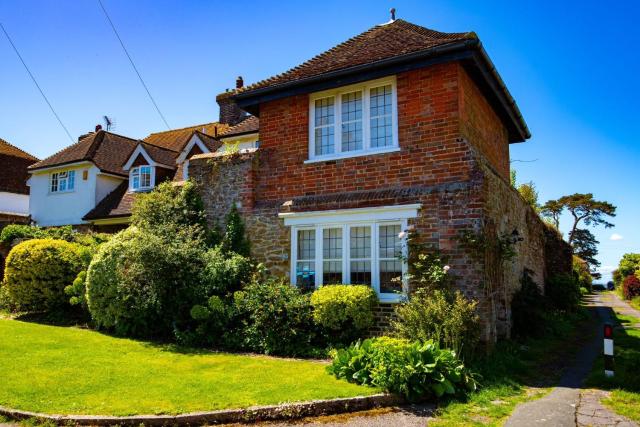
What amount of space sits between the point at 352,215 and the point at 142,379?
5634mm

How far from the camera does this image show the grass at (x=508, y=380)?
6277 mm

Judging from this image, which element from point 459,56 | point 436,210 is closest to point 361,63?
point 459,56

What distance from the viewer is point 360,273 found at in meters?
11.0

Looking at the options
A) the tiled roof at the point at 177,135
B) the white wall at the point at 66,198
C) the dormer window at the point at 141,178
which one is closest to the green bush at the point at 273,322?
the dormer window at the point at 141,178

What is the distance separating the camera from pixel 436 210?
10.1 meters

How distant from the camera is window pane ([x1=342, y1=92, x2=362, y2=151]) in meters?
11.7

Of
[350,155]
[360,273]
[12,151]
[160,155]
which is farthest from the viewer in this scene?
[12,151]

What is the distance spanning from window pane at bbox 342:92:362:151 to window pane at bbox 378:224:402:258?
222 centimetres

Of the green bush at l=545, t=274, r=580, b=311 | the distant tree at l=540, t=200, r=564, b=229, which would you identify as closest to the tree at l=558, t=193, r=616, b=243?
the distant tree at l=540, t=200, r=564, b=229

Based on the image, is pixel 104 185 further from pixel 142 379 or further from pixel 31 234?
pixel 142 379

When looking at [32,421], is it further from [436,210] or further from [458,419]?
[436,210]

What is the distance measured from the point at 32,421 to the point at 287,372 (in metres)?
3.75

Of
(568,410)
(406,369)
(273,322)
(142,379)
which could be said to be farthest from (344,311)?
(568,410)

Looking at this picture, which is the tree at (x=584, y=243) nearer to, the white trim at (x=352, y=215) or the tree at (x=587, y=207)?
the tree at (x=587, y=207)
